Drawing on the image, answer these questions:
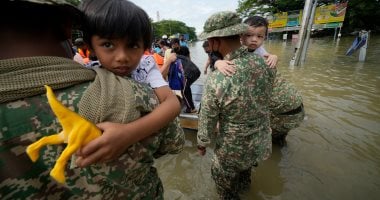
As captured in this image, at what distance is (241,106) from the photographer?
2088mm

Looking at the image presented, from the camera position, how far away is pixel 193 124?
14.1ft

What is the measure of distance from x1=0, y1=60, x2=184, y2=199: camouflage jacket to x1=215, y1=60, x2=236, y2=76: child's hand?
109cm

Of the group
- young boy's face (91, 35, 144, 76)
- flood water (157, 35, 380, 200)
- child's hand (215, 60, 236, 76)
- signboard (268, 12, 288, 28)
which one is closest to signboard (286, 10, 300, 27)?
signboard (268, 12, 288, 28)

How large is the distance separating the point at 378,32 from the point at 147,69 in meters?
33.7

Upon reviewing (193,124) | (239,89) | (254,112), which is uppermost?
(239,89)

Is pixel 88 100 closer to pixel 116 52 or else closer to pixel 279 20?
pixel 116 52

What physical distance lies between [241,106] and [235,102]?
0.23ft

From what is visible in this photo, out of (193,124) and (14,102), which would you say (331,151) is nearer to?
(193,124)

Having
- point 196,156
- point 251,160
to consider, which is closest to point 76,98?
point 251,160

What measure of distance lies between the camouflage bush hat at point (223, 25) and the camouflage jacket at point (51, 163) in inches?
51.1

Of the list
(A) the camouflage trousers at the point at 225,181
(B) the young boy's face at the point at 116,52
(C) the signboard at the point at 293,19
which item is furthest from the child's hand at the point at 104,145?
(C) the signboard at the point at 293,19

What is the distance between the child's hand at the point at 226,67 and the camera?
6.57 feet

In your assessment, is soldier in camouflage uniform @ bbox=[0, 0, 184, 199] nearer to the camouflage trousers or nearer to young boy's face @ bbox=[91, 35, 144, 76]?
young boy's face @ bbox=[91, 35, 144, 76]

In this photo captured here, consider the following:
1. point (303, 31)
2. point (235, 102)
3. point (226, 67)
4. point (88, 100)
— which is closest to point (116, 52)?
point (88, 100)
